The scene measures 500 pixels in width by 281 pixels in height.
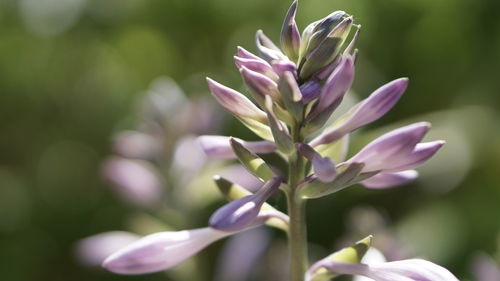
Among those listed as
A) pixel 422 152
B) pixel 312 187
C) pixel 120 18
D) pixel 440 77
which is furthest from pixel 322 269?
pixel 120 18

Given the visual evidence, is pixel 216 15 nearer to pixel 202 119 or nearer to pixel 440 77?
pixel 440 77

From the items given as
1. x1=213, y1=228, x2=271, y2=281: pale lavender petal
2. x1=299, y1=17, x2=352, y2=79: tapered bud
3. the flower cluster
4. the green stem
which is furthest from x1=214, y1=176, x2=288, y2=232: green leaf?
x1=213, y1=228, x2=271, y2=281: pale lavender petal

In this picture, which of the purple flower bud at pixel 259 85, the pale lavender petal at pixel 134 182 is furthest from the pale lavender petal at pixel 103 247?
the purple flower bud at pixel 259 85

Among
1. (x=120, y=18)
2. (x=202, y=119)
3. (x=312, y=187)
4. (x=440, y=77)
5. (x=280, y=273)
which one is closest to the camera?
(x=312, y=187)

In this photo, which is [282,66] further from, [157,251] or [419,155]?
[157,251]

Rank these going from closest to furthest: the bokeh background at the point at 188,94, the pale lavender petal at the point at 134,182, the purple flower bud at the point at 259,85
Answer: the purple flower bud at the point at 259,85 → the pale lavender petal at the point at 134,182 → the bokeh background at the point at 188,94

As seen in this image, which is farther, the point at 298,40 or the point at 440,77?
the point at 440,77

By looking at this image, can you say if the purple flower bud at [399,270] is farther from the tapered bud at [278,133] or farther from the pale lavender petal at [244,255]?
the pale lavender petal at [244,255]
